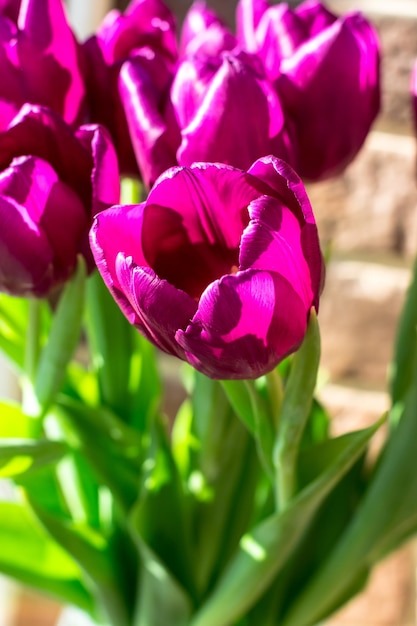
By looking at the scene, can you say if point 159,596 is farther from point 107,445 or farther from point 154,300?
point 154,300

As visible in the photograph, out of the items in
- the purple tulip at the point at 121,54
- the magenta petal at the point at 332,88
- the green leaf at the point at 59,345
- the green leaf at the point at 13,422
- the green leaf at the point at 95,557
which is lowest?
the green leaf at the point at 95,557

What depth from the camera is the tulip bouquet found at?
0.28 metres

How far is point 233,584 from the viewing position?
1.35 feet

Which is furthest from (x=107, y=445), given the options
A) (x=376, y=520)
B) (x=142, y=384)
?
(x=376, y=520)

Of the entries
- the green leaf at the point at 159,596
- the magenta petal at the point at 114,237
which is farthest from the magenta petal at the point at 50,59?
the green leaf at the point at 159,596

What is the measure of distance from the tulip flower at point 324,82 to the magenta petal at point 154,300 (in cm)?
12

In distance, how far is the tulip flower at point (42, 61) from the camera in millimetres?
354

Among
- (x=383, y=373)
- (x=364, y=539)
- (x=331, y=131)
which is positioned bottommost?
(x=383, y=373)

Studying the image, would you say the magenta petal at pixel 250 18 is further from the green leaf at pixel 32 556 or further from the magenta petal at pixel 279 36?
the green leaf at pixel 32 556

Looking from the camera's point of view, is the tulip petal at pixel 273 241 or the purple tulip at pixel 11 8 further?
the purple tulip at pixel 11 8

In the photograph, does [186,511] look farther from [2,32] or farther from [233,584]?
[2,32]

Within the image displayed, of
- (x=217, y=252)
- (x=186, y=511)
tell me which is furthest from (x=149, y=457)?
(x=217, y=252)

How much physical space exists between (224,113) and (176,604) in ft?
0.79

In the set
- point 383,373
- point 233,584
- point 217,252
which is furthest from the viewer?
point 383,373
